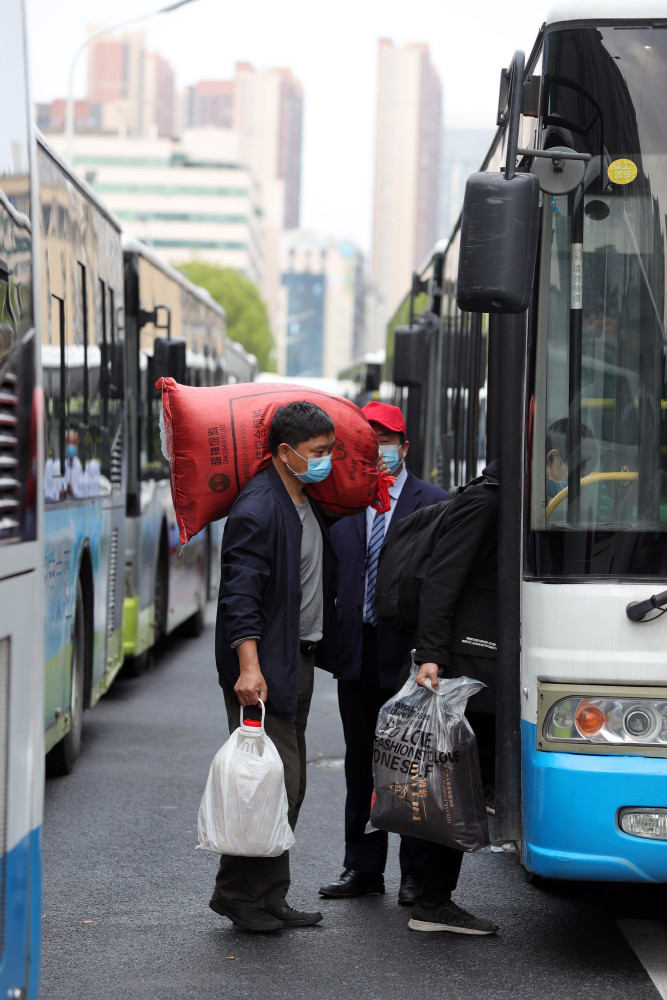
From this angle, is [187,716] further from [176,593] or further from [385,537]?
[385,537]

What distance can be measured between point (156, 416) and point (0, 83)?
9.56 meters

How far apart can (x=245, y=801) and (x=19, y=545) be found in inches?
78.8

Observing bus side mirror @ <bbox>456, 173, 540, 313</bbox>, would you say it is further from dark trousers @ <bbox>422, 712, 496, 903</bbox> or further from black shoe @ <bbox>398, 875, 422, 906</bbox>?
black shoe @ <bbox>398, 875, 422, 906</bbox>

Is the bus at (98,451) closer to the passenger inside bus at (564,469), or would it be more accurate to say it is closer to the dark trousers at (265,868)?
the dark trousers at (265,868)

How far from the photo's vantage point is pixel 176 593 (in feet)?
47.5

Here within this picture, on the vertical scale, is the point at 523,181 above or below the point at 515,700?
above

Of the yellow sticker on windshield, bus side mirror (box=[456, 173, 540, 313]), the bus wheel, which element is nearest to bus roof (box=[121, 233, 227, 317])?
the bus wheel

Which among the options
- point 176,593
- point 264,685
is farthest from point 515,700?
point 176,593

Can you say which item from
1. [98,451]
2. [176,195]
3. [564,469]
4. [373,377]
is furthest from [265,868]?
[176,195]

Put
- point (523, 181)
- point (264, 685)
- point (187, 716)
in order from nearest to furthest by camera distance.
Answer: point (523, 181) < point (264, 685) < point (187, 716)

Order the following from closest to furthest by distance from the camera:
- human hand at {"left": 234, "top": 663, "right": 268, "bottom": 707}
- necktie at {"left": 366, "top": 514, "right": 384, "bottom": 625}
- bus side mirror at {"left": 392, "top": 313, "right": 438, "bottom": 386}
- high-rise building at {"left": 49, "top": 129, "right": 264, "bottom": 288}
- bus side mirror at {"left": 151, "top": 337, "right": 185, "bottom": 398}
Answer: human hand at {"left": 234, "top": 663, "right": 268, "bottom": 707} → necktie at {"left": 366, "top": 514, "right": 384, "bottom": 625} → bus side mirror at {"left": 392, "top": 313, "right": 438, "bottom": 386} → bus side mirror at {"left": 151, "top": 337, "right": 185, "bottom": 398} → high-rise building at {"left": 49, "top": 129, "right": 264, "bottom": 288}

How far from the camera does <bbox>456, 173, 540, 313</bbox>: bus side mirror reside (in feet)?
15.2

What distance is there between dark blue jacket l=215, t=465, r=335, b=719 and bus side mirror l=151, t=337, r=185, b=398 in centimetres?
708

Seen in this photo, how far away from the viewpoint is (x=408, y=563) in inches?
220
